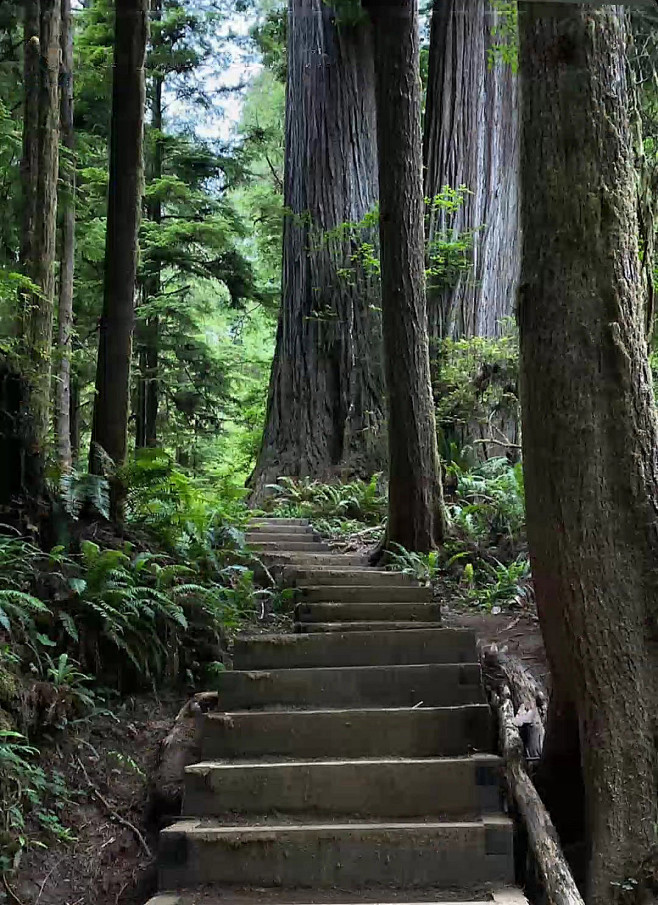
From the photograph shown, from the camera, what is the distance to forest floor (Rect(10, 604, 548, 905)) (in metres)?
4.17

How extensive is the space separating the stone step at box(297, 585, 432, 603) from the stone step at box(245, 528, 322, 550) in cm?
175

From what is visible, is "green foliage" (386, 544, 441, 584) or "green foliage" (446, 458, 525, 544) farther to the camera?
"green foliage" (446, 458, 525, 544)

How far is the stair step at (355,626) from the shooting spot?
5.87m

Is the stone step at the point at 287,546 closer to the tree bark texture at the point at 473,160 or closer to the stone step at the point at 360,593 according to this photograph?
the stone step at the point at 360,593

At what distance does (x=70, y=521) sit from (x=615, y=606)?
4327 mm

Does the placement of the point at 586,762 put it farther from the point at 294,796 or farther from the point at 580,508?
the point at 294,796

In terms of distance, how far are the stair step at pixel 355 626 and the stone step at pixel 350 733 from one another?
1.05 metres

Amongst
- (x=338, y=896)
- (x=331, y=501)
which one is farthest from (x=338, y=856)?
(x=331, y=501)

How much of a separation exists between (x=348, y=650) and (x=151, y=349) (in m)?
10.8

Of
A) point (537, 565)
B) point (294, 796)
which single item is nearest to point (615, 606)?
point (537, 565)

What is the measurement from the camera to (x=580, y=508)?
400cm

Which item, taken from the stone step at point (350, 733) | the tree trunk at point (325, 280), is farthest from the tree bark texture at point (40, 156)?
the stone step at point (350, 733)

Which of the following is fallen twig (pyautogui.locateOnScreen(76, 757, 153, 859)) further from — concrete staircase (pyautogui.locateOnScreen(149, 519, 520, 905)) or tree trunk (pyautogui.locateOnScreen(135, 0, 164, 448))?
tree trunk (pyautogui.locateOnScreen(135, 0, 164, 448))

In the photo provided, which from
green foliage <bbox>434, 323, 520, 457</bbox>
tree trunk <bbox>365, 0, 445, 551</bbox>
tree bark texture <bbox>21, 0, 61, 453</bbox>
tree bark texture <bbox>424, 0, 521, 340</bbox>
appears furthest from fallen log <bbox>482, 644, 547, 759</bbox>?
tree bark texture <bbox>424, 0, 521, 340</bbox>
